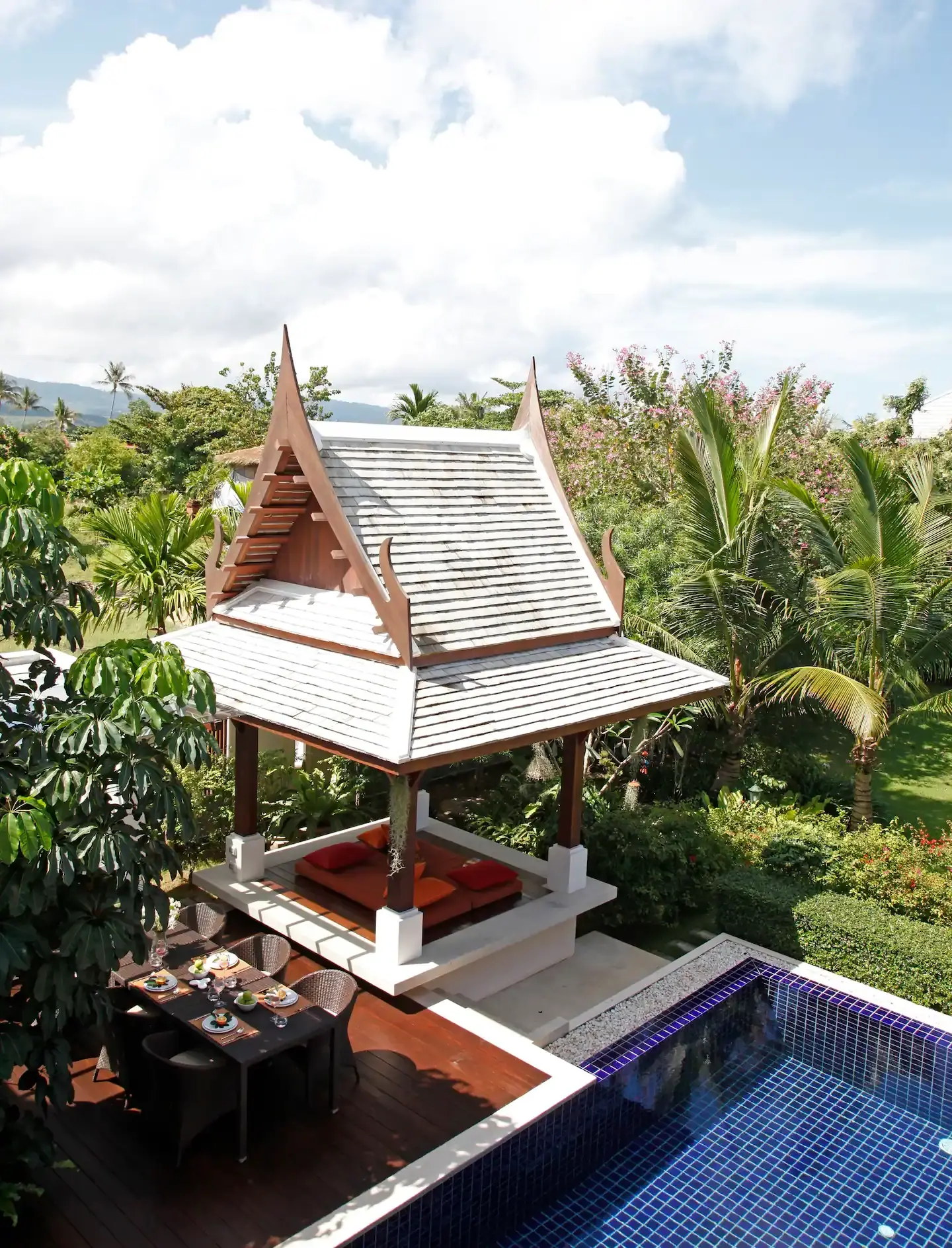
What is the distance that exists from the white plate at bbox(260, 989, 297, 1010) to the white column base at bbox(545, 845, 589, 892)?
154 inches

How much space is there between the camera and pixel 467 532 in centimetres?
1018

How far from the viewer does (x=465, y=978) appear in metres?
9.59

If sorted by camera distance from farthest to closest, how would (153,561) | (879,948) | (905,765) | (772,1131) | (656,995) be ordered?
1. (905,765)
2. (153,561)
3. (879,948)
4. (656,995)
5. (772,1131)

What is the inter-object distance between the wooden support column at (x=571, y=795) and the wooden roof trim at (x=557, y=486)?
64.2 inches

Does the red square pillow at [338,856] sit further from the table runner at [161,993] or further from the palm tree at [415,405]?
the palm tree at [415,405]

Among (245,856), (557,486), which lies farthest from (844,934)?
(245,856)

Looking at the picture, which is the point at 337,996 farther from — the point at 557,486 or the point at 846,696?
the point at 846,696

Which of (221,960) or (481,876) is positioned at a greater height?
(221,960)

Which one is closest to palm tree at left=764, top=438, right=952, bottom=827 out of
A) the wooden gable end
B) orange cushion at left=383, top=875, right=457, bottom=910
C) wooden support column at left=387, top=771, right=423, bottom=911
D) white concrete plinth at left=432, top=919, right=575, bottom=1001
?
white concrete plinth at left=432, top=919, right=575, bottom=1001

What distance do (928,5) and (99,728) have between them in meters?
12.4

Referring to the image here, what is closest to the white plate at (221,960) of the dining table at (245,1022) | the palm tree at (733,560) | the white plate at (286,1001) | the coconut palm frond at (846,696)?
the dining table at (245,1022)

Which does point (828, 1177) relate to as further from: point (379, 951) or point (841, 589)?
point (841, 589)

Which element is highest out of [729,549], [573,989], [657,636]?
[729,549]

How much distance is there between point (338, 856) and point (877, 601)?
730cm
